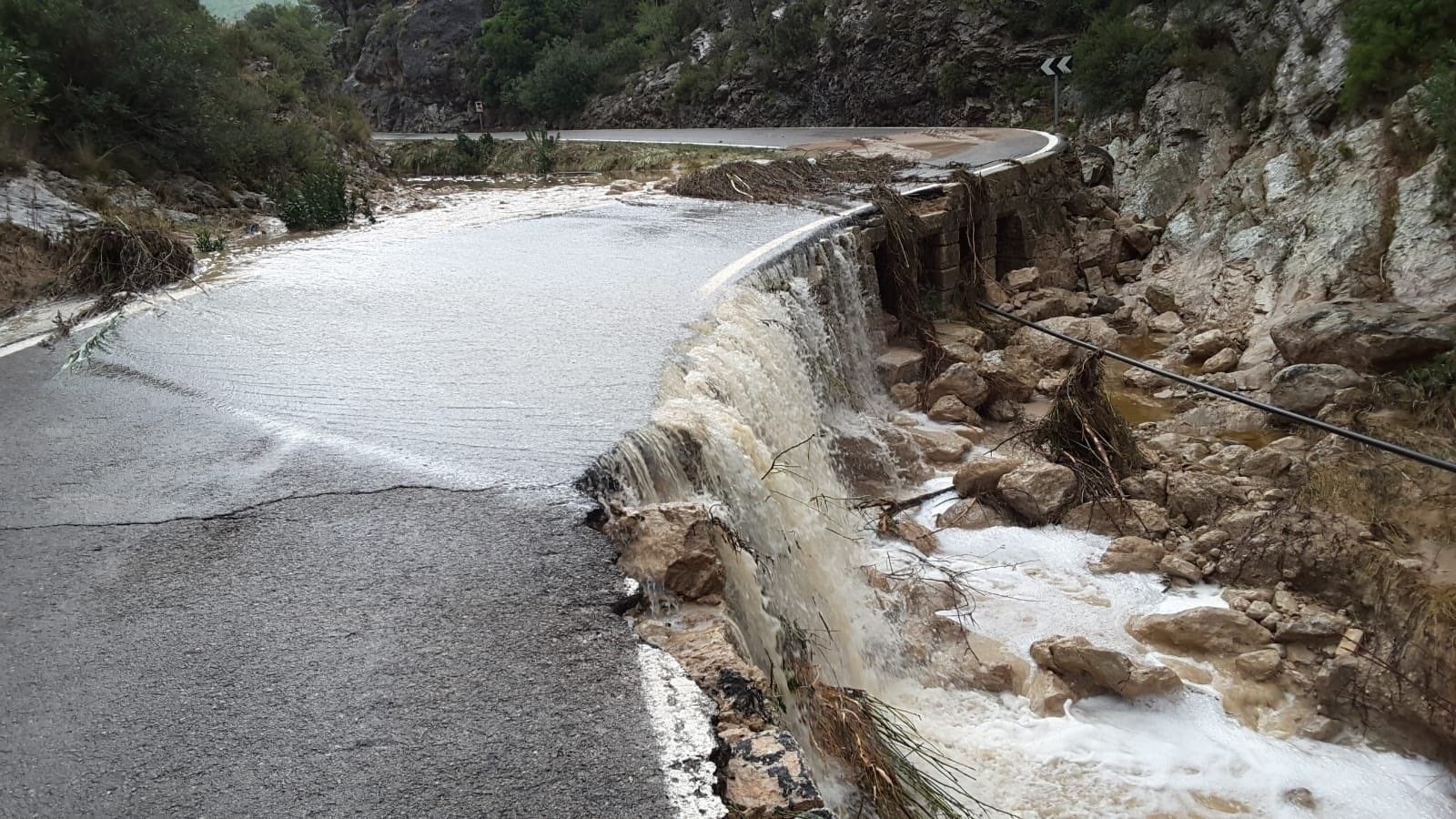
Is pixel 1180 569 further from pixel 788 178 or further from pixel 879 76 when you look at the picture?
pixel 879 76

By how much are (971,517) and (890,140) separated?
1411cm

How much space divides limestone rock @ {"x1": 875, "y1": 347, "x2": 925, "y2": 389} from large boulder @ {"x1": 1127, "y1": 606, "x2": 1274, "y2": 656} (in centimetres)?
430

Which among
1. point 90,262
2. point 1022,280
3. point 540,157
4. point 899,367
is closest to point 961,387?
point 899,367

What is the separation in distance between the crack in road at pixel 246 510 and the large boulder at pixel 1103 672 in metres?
3.46

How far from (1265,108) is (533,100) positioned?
1070 inches

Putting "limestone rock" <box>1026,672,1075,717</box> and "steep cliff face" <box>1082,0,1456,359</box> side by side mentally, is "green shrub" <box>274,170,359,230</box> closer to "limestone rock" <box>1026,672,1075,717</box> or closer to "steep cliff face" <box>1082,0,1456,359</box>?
"limestone rock" <box>1026,672,1075,717</box>

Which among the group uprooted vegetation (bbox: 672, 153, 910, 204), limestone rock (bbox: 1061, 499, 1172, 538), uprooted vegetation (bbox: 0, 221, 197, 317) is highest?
uprooted vegetation (bbox: 672, 153, 910, 204)

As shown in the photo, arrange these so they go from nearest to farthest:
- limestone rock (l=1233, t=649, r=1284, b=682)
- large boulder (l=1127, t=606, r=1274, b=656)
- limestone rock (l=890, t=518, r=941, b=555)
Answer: limestone rock (l=1233, t=649, r=1284, b=682)
large boulder (l=1127, t=606, r=1274, b=656)
limestone rock (l=890, t=518, r=941, b=555)

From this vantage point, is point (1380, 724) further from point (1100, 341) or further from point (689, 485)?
point (1100, 341)

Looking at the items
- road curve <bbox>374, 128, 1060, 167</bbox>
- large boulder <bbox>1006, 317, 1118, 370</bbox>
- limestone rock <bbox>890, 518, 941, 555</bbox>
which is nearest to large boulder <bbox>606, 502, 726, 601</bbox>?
limestone rock <bbox>890, 518, 941, 555</bbox>

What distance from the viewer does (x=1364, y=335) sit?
9.41m

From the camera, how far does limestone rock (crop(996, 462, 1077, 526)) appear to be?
761cm

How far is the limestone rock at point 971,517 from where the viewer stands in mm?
7539

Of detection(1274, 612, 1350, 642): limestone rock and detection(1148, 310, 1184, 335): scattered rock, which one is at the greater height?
detection(1148, 310, 1184, 335): scattered rock
